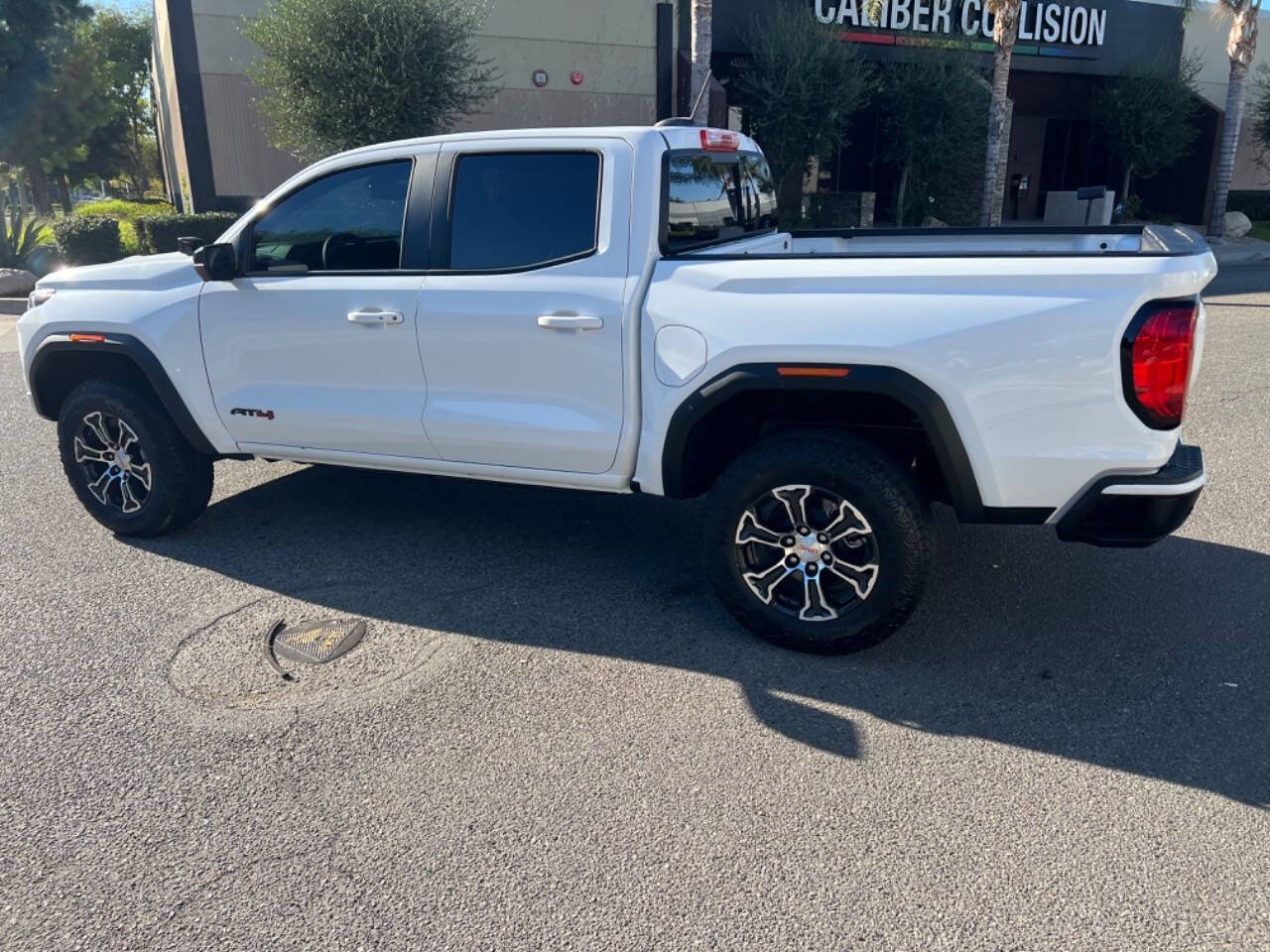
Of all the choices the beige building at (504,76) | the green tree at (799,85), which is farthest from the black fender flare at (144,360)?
the green tree at (799,85)

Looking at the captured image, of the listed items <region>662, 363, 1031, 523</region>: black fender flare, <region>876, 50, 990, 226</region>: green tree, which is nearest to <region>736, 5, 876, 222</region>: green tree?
<region>876, 50, 990, 226</region>: green tree

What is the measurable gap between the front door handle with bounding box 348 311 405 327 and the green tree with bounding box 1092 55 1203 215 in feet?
88.4

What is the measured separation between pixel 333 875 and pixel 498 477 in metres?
2.01

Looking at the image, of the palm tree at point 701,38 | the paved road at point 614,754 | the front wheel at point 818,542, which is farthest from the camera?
the palm tree at point 701,38

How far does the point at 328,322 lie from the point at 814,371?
2.21m

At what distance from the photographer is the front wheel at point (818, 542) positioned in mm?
3713

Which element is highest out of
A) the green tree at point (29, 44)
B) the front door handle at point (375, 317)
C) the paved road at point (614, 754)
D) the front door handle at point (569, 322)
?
the green tree at point (29, 44)

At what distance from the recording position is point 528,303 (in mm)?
4164

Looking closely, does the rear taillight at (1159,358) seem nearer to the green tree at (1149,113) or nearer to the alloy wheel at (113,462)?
the alloy wheel at (113,462)

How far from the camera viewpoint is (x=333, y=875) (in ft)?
9.18

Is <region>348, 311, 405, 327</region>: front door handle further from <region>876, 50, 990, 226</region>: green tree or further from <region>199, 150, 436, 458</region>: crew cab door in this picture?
<region>876, 50, 990, 226</region>: green tree

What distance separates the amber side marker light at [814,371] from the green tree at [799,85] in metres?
18.2

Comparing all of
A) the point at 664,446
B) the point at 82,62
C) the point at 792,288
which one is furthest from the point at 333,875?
the point at 82,62

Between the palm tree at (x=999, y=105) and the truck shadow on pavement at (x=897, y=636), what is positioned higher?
→ the palm tree at (x=999, y=105)
